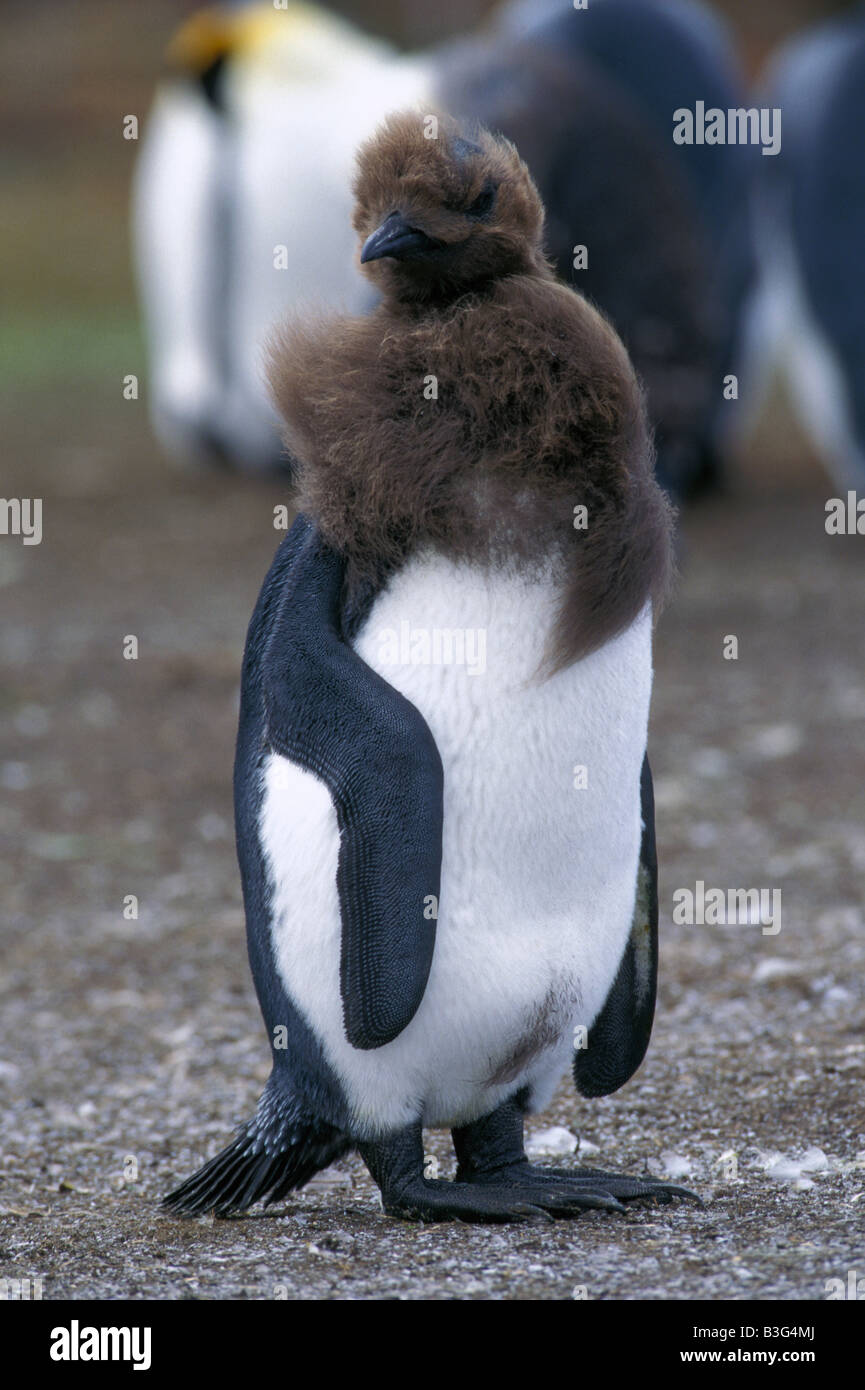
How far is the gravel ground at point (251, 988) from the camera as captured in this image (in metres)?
2.39

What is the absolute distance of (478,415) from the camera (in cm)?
237

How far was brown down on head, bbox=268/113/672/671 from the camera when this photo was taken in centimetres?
237

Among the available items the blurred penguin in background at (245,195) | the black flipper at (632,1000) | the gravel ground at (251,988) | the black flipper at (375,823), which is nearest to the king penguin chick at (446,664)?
the black flipper at (375,823)

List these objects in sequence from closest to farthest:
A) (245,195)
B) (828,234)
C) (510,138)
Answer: (510,138) < (828,234) < (245,195)

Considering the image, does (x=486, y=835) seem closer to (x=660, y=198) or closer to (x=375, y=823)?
(x=375, y=823)

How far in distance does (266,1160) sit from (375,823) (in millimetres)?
562

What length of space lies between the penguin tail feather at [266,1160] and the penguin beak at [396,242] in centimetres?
111

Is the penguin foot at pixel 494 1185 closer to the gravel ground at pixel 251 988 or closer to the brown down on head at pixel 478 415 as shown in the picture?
the gravel ground at pixel 251 988

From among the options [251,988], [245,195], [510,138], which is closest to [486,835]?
[251,988]

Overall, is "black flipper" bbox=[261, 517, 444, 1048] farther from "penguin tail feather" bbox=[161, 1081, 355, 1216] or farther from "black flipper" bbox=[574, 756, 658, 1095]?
"black flipper" bbox=[574, 756, 658, 1095]

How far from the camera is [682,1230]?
246cm

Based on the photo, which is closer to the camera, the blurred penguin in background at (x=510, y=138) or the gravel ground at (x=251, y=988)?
the gravel ground at (x=251, y=988)

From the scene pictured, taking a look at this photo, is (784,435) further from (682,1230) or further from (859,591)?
(682,1230)
